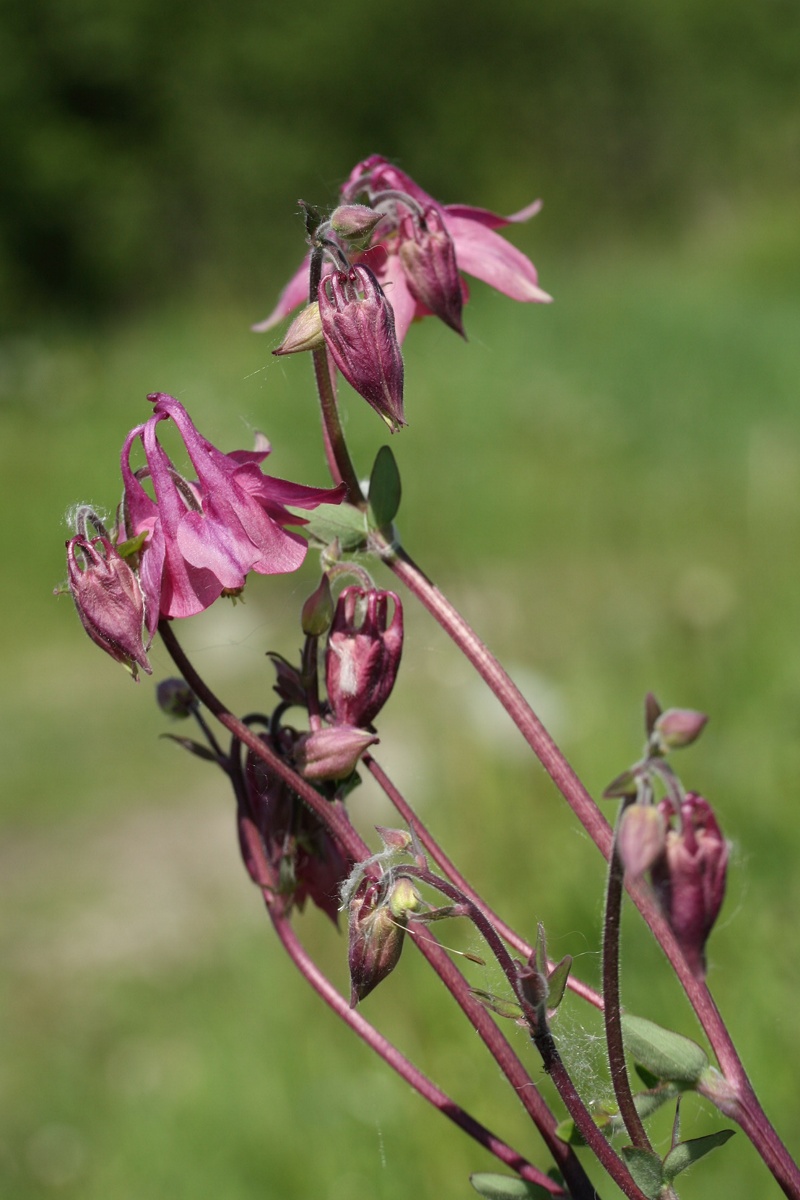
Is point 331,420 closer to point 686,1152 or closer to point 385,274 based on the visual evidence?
point 385,274

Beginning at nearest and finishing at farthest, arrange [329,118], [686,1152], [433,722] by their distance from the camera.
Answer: [686,1152], [433,722], [329,118]

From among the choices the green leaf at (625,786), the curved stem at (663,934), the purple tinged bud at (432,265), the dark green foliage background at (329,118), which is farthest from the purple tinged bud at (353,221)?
the dark green foliage background at (329,118)

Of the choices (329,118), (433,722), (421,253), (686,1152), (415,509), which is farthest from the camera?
(329,118)

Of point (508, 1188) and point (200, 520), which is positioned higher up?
point (200, 520)

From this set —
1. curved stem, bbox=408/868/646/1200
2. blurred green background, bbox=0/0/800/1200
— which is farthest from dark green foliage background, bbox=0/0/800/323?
curved stem, bbox=408/868/646/1200

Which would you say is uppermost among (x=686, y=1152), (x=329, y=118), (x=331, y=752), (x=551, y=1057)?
(x=329, y=118)

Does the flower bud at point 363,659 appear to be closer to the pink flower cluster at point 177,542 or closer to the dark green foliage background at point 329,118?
the pink flower cluster at point 177,542

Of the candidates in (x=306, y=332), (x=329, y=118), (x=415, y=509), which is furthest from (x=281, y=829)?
(x=329, y=118)
